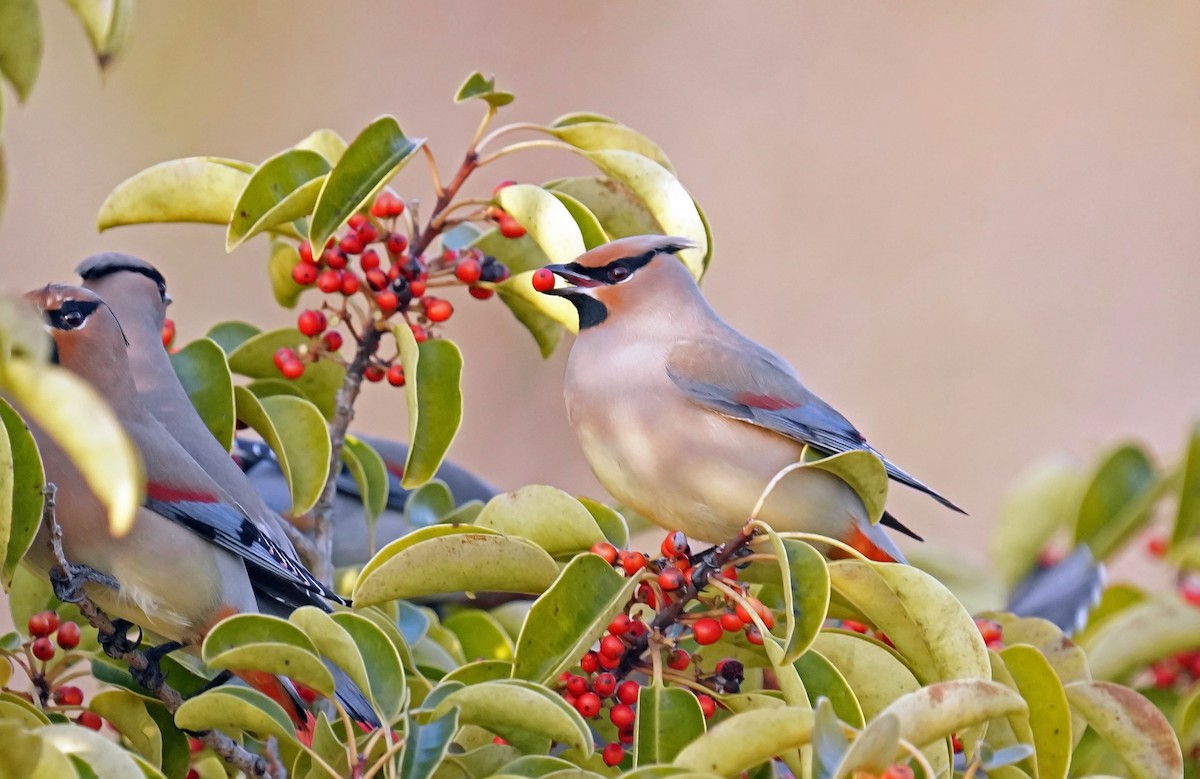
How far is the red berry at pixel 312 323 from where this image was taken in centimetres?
299

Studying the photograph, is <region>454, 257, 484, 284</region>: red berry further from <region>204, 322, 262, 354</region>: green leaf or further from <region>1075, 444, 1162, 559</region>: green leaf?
<region>1075, 444, 1162, 559</region>: green leaf

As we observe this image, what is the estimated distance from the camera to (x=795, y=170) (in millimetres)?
8906

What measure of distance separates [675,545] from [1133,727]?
0.81 meters

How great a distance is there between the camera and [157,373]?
292 centimetres

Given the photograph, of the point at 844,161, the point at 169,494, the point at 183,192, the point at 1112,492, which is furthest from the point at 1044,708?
the point at 844,161

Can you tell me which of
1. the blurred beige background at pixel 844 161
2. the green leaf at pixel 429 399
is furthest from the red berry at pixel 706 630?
the blurred beige background at pixel 844 161

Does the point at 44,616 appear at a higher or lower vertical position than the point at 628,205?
lower

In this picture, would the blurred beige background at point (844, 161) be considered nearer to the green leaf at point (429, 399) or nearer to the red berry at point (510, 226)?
the red berry at point (510, 226)

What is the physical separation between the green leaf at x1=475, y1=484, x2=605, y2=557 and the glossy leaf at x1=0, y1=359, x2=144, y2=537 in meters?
1.09

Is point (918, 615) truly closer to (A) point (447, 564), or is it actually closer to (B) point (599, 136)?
(A) point (447, 564)

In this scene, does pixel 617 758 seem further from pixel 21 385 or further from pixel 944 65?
pixel 944 65

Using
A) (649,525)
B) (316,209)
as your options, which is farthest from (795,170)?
(316,209)

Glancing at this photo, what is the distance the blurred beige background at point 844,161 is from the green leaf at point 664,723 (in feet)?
18.0

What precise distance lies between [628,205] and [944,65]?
6.58m
